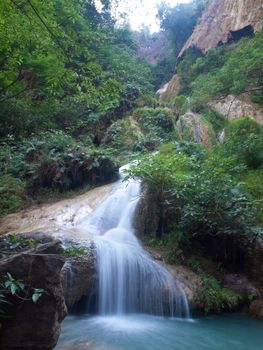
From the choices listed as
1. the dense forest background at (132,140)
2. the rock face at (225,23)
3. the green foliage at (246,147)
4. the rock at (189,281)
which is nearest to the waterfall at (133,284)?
the rock at (189,281)

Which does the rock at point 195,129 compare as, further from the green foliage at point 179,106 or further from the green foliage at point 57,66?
the green foliage at point 57,66

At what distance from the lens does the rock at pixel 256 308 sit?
6.77m

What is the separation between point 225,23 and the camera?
22.6 m

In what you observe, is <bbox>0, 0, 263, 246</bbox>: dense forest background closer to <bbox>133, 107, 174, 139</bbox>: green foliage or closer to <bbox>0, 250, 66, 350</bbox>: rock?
<bbox>133, 107, 174, 139</bbox>: green foliage

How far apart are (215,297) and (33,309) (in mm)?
4536

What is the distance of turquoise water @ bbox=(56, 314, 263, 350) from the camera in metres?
4.91

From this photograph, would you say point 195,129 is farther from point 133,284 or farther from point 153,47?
point 153,47

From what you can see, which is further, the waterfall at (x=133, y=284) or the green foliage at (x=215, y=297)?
the green foliage at (x=215, y=297)

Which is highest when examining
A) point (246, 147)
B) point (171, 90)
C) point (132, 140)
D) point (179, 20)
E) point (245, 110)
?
point (179, 20)

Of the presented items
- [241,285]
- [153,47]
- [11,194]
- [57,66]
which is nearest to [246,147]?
[241,285]

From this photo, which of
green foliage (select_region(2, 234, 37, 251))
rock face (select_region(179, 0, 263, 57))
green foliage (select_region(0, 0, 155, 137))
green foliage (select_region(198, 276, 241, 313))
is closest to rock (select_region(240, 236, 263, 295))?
green foliage (select_region(198, 276, 241, 313))

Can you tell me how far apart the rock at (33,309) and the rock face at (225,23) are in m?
19.7

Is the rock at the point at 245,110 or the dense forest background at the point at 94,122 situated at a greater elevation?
the rock at the point at 245,110

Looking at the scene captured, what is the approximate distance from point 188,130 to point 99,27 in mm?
11616
